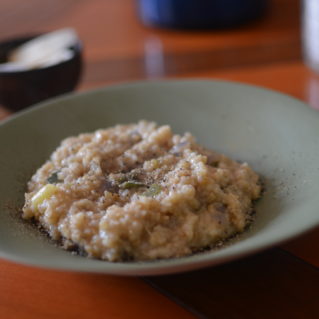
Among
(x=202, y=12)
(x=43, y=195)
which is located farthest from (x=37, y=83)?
(x=202, y=12)

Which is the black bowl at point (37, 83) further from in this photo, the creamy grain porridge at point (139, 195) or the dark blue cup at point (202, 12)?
the dark blue cup at point (202, 12)

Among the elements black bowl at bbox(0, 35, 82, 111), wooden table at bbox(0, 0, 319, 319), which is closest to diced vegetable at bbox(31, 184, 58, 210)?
wooden table at bbox(0, 0, 319, 319)

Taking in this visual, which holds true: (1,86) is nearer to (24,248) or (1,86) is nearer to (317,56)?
(24,248)

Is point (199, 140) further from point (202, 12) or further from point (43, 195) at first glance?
point (202, 12)

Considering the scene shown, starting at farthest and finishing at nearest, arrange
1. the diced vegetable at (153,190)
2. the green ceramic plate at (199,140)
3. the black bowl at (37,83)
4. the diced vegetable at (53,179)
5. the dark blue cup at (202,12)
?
the dark blue cup at (202,12), the black bowl at (37,83), the diced vegetable at (53,179), the diced vegetable at (153,190), the green ceramic plate at (199,140)

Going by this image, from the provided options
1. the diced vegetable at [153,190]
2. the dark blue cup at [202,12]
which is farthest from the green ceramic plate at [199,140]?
the dark blue cup at [202,12]

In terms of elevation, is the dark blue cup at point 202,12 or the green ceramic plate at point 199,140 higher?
the dark blue cup at point 202,12

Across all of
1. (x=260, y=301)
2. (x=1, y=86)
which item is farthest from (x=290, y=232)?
(x=1, y=86)
